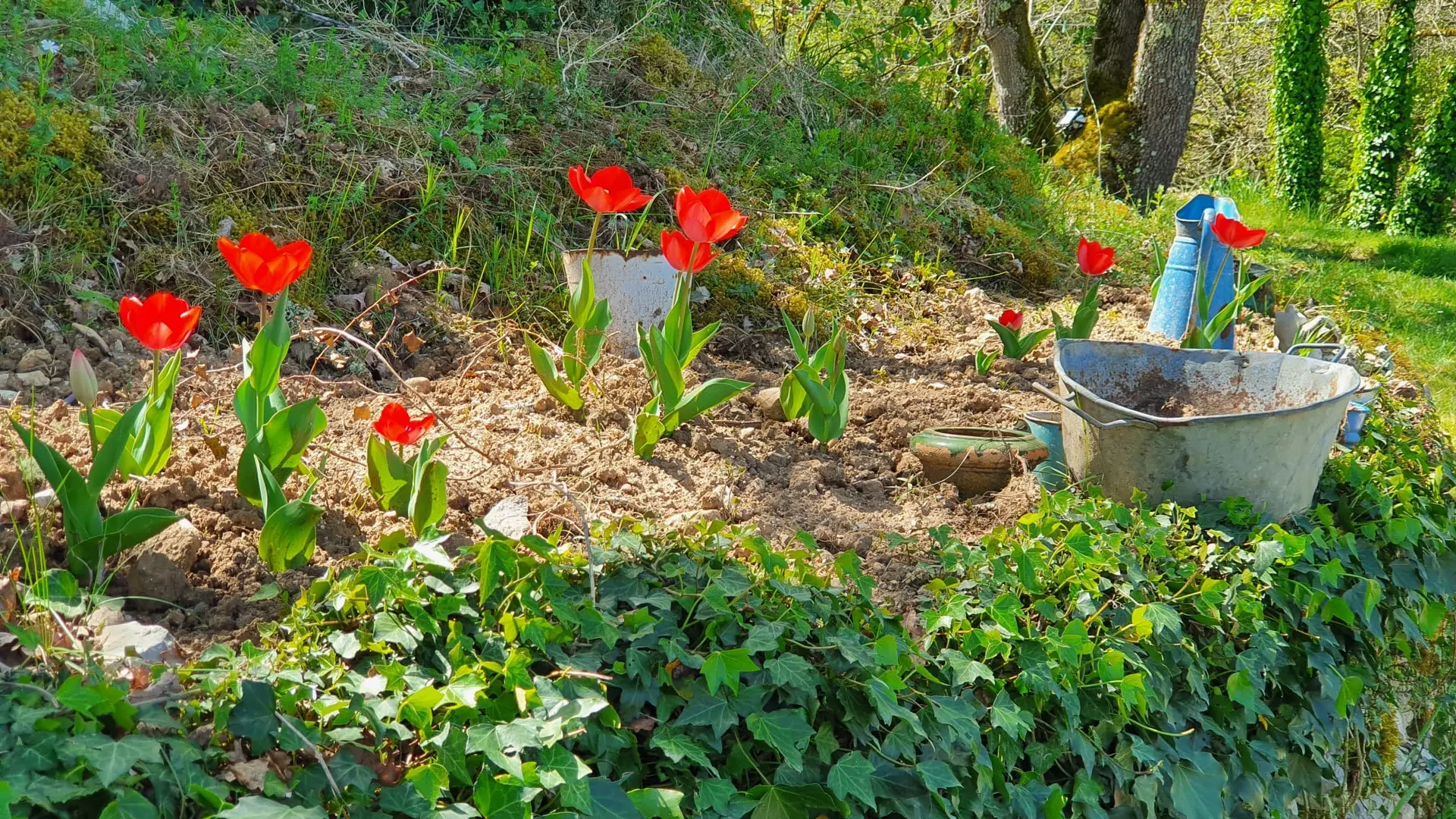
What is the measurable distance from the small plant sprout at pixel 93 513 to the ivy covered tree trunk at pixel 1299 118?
1196cm

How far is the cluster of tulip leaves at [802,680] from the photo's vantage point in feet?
4.82

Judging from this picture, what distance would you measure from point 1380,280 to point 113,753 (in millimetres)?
8165

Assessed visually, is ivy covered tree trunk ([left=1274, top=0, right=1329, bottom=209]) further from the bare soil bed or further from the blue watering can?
the bare soil bed

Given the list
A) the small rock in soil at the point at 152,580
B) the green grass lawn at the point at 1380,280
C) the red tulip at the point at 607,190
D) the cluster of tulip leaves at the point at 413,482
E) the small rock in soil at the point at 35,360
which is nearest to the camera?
the small rock in soil at the point at 152,580

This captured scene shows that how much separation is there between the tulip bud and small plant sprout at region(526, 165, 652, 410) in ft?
3.38

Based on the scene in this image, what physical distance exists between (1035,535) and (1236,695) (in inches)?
19.8

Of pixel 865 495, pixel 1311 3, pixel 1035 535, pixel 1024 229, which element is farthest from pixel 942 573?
pixel 1311 3

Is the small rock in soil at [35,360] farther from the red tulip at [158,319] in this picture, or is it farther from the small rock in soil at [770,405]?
the small rock in soil at [770,405]

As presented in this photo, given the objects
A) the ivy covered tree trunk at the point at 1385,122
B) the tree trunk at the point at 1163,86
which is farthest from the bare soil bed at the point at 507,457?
the ivy covered tree trunk at the point at 1385,122

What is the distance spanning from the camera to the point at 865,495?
8.79 feet

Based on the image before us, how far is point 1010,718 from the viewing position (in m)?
1.83

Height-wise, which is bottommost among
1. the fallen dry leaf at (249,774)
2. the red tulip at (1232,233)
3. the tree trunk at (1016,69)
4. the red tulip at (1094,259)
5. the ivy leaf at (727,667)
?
the fallen dry leaf at (249,774)

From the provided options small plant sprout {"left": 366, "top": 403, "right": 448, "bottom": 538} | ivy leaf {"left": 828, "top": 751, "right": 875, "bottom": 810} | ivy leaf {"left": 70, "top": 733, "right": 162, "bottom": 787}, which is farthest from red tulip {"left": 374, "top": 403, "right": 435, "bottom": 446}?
ivy leaf {"left": 828, "top": 751, "right": 875, "bottom": 810}

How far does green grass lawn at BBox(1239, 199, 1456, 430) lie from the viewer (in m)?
5.32
